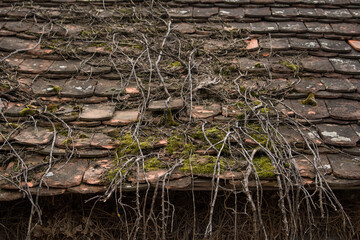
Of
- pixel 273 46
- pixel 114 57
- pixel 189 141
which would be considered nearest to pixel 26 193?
pixel 189 141

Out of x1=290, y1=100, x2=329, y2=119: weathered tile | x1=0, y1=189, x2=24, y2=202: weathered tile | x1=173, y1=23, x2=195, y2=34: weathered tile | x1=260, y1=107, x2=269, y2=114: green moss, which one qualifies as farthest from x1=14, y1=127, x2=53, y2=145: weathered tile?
x1=290, y1=100, x2=329, y2=119: weathered tile

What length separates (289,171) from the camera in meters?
2.11

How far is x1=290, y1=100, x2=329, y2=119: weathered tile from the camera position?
8.46 feet

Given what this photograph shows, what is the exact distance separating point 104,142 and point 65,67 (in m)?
1.04

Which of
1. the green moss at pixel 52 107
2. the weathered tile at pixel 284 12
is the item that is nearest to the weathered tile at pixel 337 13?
the weathered tile at pixel 284 12

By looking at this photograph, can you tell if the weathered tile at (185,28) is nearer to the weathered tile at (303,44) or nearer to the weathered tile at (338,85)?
the weathered tile at (303,44)

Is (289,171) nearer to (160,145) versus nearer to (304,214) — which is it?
(304,214)

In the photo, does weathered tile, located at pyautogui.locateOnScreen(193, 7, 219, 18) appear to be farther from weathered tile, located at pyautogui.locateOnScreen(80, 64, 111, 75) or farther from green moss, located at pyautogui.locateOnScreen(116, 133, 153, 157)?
green moss, located at pyautogui.locateOnScreen(116, 133, 153, 157)

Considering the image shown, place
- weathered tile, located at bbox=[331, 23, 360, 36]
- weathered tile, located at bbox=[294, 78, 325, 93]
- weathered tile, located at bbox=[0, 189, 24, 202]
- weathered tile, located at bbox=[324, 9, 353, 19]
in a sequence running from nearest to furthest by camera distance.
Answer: weathered tile, located at bbox=[0, 189, 24, 202] < weathered tile, located at bbox=[294, 78, 325, 93] < weathered tile, located at bbox=[331, 23, 360, 36] < weathered tile, located at bbox=[324, 9, 353, 19]

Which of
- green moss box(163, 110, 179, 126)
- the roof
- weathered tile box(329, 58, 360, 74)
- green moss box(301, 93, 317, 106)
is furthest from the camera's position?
weathered tile box(329, 58, 360, 74)

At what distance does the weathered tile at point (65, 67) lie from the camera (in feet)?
9.74

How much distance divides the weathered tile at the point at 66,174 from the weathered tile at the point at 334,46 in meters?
2.41

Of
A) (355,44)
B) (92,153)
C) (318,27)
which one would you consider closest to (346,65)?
(355,44)

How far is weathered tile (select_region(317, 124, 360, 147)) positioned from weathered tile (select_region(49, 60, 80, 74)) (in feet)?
6.79
